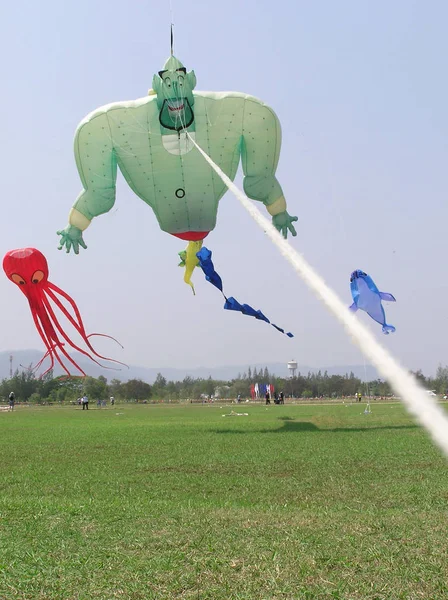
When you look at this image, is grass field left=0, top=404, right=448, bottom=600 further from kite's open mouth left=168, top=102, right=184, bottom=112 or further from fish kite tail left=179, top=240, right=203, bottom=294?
kite's open mouth left=168, top=102, right=184, bottom=112

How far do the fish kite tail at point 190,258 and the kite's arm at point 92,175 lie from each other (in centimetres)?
222

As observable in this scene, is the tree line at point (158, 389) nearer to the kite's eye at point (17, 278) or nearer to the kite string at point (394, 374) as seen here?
the kite's eye at point (17, 278)

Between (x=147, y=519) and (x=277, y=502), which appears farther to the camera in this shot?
(x=277, y=502)

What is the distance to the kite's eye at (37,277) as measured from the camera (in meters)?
16.5

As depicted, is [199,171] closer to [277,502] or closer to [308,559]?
[277,502]

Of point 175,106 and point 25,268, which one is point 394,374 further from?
point 25,268

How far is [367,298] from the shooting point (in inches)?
735

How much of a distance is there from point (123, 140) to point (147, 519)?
8647mm

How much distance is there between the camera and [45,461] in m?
13.9

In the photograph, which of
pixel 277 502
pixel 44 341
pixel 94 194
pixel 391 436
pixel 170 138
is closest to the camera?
pixel 277 502

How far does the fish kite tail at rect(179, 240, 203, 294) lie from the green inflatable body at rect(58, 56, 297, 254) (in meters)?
1.05

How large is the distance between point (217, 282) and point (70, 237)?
3695 mm

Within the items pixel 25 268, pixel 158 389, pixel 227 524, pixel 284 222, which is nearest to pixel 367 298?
pixel 284 222

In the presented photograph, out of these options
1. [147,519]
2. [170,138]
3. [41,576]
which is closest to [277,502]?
[147,519]
